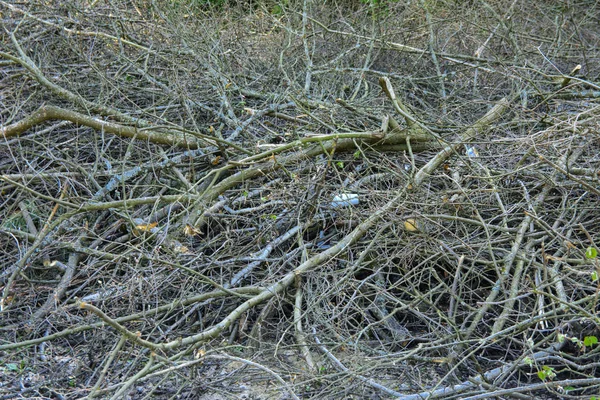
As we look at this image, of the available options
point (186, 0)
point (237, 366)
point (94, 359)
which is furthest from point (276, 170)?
point (186, 0)

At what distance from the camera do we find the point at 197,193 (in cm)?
411

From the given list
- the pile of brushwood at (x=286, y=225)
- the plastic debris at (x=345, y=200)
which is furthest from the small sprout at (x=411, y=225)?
the plastic debris at (x=345, y=200)

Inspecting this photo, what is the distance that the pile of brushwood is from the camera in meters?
3.30

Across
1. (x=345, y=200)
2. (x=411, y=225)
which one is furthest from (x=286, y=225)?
(x=411, y=225)

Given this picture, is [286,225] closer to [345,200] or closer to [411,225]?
[345,200]

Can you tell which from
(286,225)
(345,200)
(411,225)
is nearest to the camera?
(411,225)

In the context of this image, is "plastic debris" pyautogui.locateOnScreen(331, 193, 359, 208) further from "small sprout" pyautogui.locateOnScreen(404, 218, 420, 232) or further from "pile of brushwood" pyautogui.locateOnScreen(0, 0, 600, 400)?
"small sprout" pyautogui.locateOnScreen(404, 218, 420, 232)

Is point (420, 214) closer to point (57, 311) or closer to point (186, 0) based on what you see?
point (57, 311)

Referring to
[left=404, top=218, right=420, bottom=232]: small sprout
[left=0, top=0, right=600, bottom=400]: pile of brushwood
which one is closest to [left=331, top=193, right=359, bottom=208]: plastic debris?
[left=0, top=0, right=600, bottom=400]: pile of brushwood

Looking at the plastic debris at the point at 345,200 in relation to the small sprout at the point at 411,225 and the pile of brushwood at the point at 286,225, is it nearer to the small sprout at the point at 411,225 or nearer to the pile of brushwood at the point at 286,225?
the pile of brushwood at the point at 286,225

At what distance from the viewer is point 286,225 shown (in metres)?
4.24

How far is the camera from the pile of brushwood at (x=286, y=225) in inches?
130

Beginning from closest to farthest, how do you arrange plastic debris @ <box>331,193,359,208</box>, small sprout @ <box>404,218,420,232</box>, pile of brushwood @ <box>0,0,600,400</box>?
pile of brushwood @ <box>0,0,600,400</box> < small sprout @ <box>404,218,420,232</box> < plastic debris @ <box>331,193,359,208</box>

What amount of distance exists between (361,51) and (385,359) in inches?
140
